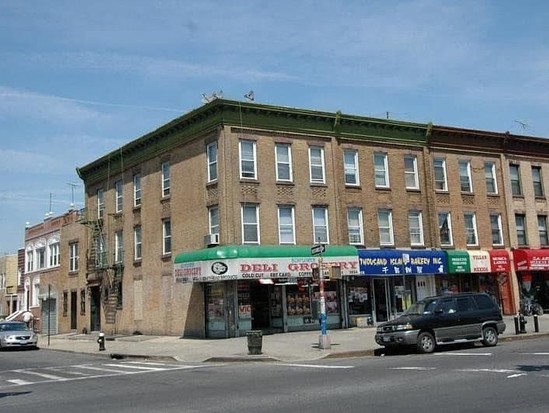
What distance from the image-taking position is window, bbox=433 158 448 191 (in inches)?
1438

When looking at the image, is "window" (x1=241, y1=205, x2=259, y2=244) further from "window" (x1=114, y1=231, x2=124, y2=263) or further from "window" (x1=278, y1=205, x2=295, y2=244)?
"window" (x1=114, y1=231, x2=124, y2=263)

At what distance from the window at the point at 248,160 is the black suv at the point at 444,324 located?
1201 cm

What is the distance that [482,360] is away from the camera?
16484 millimetres

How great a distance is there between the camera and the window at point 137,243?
36.8 metres

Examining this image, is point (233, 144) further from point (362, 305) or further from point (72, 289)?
point (72, 289)

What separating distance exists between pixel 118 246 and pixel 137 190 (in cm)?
414

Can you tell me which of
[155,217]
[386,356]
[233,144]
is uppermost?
[233,144]

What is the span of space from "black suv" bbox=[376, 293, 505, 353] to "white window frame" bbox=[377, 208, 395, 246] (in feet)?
40.6

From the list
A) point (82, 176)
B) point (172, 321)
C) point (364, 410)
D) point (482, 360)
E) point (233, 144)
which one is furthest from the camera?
point (82, 176)

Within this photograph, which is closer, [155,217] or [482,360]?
[482,360]

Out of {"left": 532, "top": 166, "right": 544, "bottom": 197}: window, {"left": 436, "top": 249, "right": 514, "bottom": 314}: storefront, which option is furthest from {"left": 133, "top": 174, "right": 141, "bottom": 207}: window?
{"left": 532, "top": 166, "right": 544, "bottom": 197}: window

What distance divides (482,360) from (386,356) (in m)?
4.11

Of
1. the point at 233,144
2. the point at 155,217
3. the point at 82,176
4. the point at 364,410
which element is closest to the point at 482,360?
the point at 364,410

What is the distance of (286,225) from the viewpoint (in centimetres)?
3114
